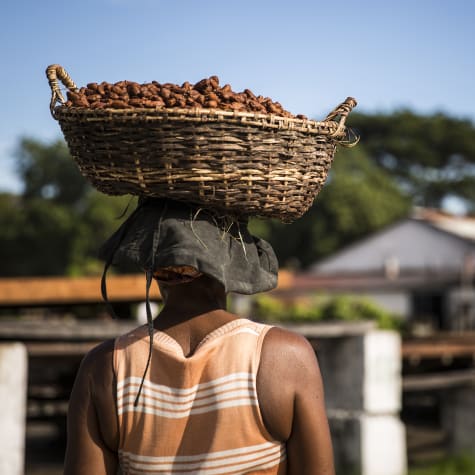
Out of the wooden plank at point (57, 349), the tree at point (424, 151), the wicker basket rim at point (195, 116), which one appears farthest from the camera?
the tree at point (424, 151)

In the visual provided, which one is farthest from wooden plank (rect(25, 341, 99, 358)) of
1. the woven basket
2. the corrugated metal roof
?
the corrugated metal roof

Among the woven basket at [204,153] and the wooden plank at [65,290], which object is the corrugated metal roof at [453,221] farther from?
the woven basket at [204,153]

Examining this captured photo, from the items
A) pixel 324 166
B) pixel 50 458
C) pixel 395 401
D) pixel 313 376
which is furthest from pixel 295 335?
pixel 50 458

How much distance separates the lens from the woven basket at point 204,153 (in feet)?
7.22

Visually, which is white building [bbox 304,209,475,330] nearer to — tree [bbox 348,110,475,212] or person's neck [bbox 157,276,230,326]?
tree [bbox 348,110,475,212]

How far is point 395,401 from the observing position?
8617 mm

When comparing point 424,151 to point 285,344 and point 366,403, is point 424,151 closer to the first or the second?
point 366,403

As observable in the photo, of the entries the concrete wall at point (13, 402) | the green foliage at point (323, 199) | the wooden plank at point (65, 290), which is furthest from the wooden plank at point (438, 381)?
the green foliage at point (323, 199)

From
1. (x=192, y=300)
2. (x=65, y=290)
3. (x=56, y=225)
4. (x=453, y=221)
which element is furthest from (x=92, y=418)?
(x=453, y=221)

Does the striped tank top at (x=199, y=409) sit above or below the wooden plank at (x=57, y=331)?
above

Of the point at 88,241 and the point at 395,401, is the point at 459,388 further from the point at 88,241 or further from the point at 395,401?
the point at 88,241

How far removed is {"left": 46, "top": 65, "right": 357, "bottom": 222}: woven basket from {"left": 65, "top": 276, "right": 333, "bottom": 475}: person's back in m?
0.33

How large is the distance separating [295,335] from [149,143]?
62cm

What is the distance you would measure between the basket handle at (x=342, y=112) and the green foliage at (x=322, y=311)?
299 inches
